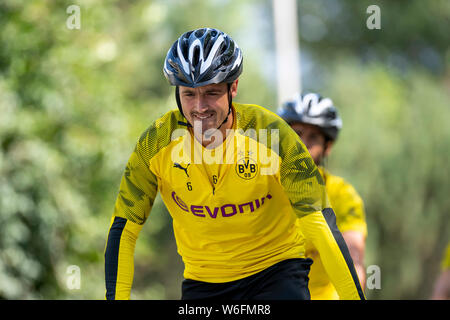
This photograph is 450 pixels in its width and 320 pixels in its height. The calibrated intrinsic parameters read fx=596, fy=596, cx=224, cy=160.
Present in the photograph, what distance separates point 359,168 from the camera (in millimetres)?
21922

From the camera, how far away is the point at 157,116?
12398 millimetres

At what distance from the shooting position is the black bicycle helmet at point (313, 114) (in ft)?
18.0

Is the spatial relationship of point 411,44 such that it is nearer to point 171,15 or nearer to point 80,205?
point 171,15

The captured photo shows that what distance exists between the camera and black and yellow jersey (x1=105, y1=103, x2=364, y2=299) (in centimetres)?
336

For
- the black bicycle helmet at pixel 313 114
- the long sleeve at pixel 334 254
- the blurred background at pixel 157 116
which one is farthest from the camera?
the blurred background at pixel 157 116

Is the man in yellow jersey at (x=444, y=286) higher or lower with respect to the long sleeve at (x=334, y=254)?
lower

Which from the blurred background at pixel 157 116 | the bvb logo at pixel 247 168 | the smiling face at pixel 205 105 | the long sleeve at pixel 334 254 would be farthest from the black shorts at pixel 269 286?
the blurred background at pixel 157 116

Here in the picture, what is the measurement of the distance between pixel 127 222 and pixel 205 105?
828 mm

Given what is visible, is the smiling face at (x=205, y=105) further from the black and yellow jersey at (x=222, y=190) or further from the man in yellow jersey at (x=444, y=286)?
A: the man in yellow jersey at (x=444, y=286)

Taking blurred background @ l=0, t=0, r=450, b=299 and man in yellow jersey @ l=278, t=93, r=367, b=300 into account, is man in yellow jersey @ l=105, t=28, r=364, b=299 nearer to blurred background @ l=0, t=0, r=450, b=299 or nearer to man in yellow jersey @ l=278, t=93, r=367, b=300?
man in yellow jersey @ l=278, t=93, r=367, b=300

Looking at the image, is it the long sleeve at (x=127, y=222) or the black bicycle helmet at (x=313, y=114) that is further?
the black bicycle helmet at (x=313, y=114)

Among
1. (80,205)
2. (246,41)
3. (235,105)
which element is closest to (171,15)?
(246,41)

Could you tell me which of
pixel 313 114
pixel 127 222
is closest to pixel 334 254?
pixel 127 222

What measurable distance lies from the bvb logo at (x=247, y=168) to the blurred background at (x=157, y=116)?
6.89 m
